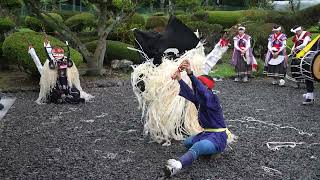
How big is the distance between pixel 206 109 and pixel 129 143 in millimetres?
1274

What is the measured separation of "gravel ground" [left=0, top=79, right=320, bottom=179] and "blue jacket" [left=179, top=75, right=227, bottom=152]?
0.25 metres

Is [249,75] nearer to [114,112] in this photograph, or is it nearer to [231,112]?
[231,112]

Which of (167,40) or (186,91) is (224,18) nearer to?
(167,40)

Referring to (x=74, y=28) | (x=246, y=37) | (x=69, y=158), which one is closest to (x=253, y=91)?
(x=246, y=37)

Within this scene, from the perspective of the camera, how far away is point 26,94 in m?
9.36

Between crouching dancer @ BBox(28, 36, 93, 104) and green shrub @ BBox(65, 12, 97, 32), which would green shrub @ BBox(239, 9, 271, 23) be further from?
crouching dancer @ BBox(28, 36, 93, 104)

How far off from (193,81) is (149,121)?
1.08 metres

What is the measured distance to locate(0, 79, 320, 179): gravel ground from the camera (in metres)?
4.69

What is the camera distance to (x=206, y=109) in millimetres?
5012

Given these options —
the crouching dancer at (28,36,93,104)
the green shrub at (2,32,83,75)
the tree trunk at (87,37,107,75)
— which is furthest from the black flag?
the tree trunk at (87,37,107,75)

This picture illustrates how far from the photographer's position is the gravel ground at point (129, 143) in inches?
185

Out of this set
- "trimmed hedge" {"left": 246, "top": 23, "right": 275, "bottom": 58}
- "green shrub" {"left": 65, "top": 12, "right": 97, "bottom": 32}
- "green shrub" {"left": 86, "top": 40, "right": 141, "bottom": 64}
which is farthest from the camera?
"green shrub" {"left": 65, "top": 12, "right": 97, "bottom": 32}

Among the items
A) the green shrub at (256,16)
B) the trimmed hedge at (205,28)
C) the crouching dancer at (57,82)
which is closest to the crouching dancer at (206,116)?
the crouching dancer at (57,82)

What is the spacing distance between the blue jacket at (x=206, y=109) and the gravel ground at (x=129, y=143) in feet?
0.81
